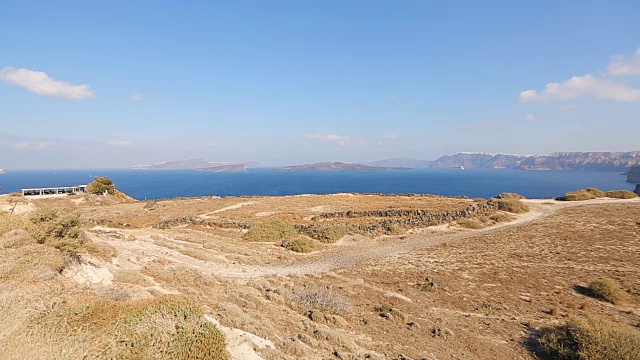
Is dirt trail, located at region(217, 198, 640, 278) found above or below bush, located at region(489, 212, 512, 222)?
below

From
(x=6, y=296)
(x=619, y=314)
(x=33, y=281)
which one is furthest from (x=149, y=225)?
(x=619, y=314)

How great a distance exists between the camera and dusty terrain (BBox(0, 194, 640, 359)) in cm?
1034

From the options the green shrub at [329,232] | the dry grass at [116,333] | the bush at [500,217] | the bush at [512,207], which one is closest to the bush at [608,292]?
the green shrub at [329,232]

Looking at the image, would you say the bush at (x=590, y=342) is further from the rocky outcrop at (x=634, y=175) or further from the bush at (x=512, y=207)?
the rocky outcrop at (x=634, y=175)

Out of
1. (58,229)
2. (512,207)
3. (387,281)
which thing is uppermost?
(58,229)

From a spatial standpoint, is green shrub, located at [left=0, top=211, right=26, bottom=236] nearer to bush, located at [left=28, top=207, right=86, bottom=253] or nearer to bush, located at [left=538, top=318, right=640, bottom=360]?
bush, located at [left=28, top=207, right=86, bottom=253]

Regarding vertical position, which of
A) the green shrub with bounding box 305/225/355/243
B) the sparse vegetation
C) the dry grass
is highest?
the dry grass

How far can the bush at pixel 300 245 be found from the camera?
2511 cm

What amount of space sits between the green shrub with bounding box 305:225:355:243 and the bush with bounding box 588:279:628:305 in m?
18.1

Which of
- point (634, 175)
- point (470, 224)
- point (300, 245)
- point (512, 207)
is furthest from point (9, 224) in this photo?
point (634, 175)

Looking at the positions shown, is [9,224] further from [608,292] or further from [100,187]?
[100,187]

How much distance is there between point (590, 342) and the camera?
9352 millimetres

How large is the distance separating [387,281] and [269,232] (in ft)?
47.2

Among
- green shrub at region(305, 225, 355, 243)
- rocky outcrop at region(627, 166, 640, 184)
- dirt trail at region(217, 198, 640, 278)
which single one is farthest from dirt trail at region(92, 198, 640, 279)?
rocky outcrop at region(627, 166, 640, 184)
